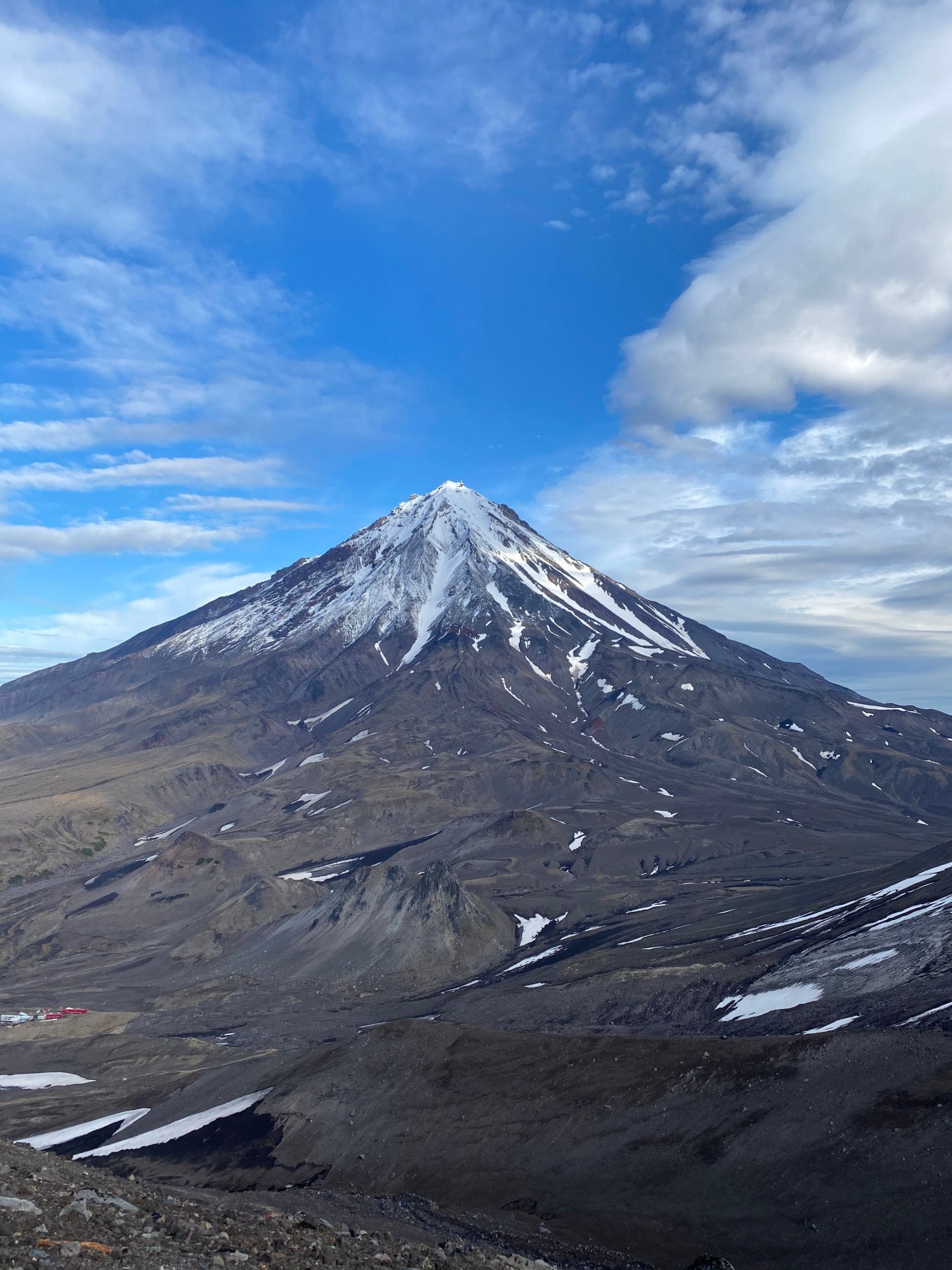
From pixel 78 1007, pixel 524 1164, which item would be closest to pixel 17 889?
pixel 78 1007

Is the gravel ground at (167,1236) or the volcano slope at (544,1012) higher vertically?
the gravel ground at (167,1236)

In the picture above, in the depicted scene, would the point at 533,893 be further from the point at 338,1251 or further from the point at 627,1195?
the point at 338,1251

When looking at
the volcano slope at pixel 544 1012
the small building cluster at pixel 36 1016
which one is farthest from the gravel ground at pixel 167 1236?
the small building cluster at pixel 36 1016

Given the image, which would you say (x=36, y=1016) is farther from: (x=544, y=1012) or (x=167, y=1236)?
(x=167, y=1236)

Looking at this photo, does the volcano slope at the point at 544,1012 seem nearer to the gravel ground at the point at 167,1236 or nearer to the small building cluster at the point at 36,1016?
the small building cluster at the point at 36,1016

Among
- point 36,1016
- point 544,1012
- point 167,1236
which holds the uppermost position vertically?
point 167,1236

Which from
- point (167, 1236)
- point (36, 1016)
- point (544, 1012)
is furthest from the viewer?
point (36, 1016)

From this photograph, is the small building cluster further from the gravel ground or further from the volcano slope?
the gravel ground

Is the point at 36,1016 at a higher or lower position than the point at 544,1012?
lower

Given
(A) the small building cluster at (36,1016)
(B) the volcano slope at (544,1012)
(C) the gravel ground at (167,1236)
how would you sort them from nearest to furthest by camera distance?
(C) the gravel ground at (167,1236) < (B) the volcano slope at (544,1012) < (A) the small building cluster at (36,1016)

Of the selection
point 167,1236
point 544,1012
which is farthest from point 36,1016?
point 167,1236
